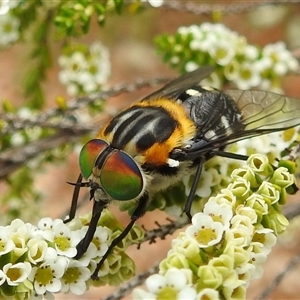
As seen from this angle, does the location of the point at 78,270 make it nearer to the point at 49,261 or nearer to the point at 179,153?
the point at 49,261

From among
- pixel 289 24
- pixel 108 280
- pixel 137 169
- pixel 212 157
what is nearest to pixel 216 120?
pixel 212 157

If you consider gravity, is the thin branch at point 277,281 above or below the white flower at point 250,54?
below

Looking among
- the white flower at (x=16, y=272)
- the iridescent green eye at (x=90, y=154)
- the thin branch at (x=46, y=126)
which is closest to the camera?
the white flower at (x=16, y=272)

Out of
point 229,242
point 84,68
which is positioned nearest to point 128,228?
point 229,242

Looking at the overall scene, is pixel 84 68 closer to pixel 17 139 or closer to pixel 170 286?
pixel 17 139

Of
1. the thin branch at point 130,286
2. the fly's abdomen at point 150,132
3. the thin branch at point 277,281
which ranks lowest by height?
the thin branch at point 277,281

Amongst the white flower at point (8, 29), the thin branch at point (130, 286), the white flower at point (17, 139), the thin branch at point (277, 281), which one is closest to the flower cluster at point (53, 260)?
the thin branch at point (130, 286)

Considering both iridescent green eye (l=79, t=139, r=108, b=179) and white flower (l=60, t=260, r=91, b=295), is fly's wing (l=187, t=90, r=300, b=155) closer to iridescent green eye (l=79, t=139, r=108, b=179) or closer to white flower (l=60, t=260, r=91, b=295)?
iridescent green eye (l=79, t=139, r=108, b=179)

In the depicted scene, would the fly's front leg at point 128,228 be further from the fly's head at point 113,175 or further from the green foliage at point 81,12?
the green foliage at point 81,12
